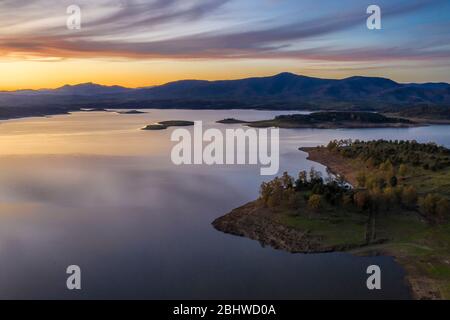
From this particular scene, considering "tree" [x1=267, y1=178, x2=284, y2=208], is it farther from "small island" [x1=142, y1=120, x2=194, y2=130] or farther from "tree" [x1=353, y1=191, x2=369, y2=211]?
"small island" [x1=142, y1=120, x2=194, y2=130]

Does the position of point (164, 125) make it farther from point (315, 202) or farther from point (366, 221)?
point (366, 221)

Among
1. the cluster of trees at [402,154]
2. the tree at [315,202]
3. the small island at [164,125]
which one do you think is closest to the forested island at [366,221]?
the tree at [315,202]

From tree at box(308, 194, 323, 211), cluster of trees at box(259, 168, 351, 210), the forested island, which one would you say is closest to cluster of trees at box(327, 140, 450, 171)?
the forested island

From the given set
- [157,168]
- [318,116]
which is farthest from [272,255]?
[318,116]

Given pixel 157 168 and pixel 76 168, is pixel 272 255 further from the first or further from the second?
pixel 76 168

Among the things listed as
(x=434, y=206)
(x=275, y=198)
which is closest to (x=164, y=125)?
(x=275, y=198)

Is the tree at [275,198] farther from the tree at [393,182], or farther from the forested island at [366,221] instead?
the tree at [393,182]

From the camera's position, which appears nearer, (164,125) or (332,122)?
(164,125)
